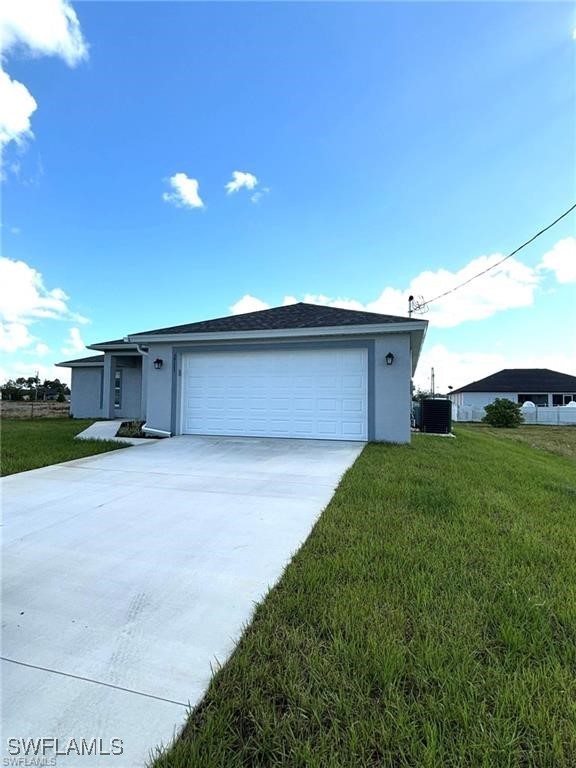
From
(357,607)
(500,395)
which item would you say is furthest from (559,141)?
(500,395)

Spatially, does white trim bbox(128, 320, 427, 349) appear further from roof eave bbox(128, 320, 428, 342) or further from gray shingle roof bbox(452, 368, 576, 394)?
gray shingle roof bbox(452, 368, 576, 394)

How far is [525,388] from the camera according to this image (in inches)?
1393

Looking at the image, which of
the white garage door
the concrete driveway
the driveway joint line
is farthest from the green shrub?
the driveway joint line

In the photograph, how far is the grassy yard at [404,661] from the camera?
1.43m

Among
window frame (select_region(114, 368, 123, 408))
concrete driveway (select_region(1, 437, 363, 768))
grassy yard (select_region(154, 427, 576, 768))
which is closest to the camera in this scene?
grassy yard (select_region(154, 427, 576, 768))

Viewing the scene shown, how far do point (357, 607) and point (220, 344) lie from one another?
26.9 feet

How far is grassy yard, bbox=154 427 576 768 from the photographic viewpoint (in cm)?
143

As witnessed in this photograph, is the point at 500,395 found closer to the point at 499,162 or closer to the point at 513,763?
the point at 499,162

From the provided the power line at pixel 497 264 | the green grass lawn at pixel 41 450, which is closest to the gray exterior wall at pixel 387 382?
the power line at pixel 497 264

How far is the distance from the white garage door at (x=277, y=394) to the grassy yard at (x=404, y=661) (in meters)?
5.50

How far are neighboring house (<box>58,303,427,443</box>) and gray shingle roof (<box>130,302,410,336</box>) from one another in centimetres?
3

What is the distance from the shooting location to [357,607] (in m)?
2.28

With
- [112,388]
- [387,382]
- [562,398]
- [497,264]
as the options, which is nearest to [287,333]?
[387,382]

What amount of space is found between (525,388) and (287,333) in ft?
113
